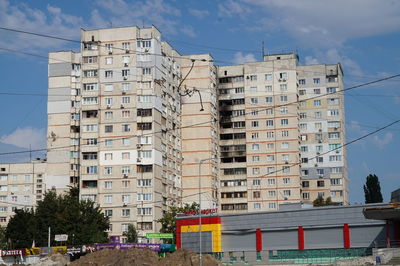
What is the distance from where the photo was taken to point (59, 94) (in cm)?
11275

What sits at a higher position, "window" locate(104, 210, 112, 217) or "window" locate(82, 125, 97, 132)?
"window" locate(82, 125, 97, 132)

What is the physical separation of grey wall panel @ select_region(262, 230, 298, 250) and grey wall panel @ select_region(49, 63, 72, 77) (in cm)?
5467

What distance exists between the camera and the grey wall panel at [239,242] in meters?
74.3

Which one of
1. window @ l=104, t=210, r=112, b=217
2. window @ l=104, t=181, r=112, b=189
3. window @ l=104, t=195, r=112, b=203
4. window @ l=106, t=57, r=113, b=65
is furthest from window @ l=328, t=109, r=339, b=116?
window @ l=104, t=210, r=112, b=217

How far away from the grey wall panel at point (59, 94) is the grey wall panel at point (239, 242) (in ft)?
156

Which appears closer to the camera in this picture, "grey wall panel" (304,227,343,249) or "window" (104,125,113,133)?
"grey wall panel" (304,227,343,249)

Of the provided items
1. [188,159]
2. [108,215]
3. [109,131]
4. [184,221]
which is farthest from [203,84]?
[184,221]

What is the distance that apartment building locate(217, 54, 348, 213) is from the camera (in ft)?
379

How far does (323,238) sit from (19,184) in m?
88.8

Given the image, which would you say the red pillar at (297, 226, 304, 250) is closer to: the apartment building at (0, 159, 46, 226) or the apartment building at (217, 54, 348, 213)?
the apartment building at (217, 54, 348, 213)

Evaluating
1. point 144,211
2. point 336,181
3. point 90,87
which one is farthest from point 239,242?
point 336,181

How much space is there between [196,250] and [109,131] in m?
31.8

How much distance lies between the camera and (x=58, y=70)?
113438 millimetres

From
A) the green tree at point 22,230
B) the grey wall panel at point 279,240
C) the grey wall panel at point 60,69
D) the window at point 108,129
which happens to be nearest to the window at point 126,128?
the window at point 108,129
